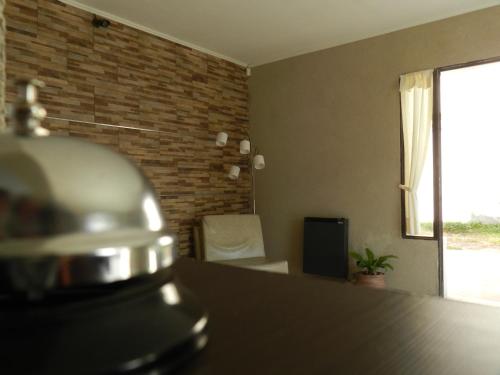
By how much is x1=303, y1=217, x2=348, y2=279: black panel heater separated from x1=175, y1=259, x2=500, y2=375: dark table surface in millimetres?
3437

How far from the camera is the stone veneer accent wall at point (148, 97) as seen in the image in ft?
9.98

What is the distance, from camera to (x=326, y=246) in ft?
13.4

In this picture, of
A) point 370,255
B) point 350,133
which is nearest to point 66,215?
point 370,255

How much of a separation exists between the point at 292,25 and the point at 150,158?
1990 mm

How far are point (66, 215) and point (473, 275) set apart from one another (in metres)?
4.94

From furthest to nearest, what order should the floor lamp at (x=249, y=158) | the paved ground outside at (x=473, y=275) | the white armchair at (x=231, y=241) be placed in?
1. the floor lamp at (x=249, y=158)
2. the white armchair at (x=231, y=241)
3. the paved ground outside at (x=473, y=275)

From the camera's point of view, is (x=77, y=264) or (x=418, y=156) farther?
(x=418, y=156)

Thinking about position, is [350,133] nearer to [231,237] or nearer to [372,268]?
[372,268]

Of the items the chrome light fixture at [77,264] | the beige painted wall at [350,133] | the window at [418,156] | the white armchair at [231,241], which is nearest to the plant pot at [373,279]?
the beige painted wall at [350,133]

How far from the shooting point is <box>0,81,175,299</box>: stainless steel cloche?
0.29 meters

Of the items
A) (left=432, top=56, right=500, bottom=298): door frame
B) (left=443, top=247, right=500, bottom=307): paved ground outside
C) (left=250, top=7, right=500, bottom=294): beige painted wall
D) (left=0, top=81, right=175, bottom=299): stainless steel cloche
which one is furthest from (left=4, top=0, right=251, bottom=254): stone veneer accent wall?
(left=443, top=247, right=500, bottom=307): paved ground outside

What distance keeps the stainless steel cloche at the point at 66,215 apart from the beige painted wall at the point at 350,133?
12.5 ft

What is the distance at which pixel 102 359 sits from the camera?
280 millimetres

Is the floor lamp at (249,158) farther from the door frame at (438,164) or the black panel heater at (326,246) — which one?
the door frame at (438,164)
